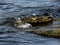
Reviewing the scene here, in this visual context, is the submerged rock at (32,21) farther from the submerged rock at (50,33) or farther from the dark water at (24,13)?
the submerged rock at (50,33)

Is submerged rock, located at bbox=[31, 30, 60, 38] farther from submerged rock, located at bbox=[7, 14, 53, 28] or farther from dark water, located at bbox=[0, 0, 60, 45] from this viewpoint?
submerged rock, located at bbox=[7, 14, 53, 28]

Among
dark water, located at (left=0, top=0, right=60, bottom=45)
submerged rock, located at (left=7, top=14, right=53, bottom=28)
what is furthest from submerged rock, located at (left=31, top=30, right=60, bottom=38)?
submerged rock, located at (left=7, top=14, right=53, bottom=28)

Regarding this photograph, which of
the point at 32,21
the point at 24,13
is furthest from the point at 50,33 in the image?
the point at 24,13

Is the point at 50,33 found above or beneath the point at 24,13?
above

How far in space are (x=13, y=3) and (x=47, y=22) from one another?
6.26m

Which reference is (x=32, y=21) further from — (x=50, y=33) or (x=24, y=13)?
(x=24, y=13)

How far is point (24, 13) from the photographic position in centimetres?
1471

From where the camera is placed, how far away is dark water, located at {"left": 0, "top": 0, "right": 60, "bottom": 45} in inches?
411

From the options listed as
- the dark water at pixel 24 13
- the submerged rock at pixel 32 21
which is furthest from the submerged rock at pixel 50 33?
the submerged rock at pixel 32 21

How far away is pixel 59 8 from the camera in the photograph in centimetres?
1609

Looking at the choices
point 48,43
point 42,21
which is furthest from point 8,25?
point 48,43

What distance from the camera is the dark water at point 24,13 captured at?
1044 centimetres

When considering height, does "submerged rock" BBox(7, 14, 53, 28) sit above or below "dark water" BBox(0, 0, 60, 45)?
above

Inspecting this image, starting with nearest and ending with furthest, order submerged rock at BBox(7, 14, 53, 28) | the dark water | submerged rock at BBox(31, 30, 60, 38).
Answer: the dark water < submerged rock at BBox(31, 30, 60, 38) < submerged rock at BBox(7, 14, 53, 28)
